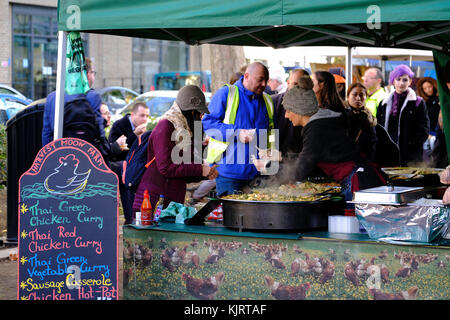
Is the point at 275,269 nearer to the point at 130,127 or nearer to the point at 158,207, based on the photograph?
the point at 158,207

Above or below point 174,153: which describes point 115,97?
above

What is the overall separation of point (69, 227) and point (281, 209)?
4.75 feet

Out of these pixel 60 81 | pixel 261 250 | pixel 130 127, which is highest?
pixel 60 81

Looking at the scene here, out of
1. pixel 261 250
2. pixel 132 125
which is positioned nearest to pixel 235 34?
pixel 132 125

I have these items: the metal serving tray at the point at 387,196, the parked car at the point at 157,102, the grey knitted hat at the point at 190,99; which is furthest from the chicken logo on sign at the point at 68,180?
the parked car at the point at 157,102

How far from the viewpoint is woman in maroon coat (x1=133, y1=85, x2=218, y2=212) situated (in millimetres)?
5176

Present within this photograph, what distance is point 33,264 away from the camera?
4.70m

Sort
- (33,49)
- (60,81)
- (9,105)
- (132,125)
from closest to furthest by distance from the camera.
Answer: (60,81) < (132,125) < (9,105) < (33,49)

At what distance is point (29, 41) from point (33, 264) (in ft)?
83.3

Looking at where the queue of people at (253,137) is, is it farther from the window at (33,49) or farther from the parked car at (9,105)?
the window at (33,49)

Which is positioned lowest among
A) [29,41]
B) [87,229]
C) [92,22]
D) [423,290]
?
[423,290]

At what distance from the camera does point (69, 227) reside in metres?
4.73

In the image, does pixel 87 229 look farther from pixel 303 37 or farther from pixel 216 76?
pixel 216 76
